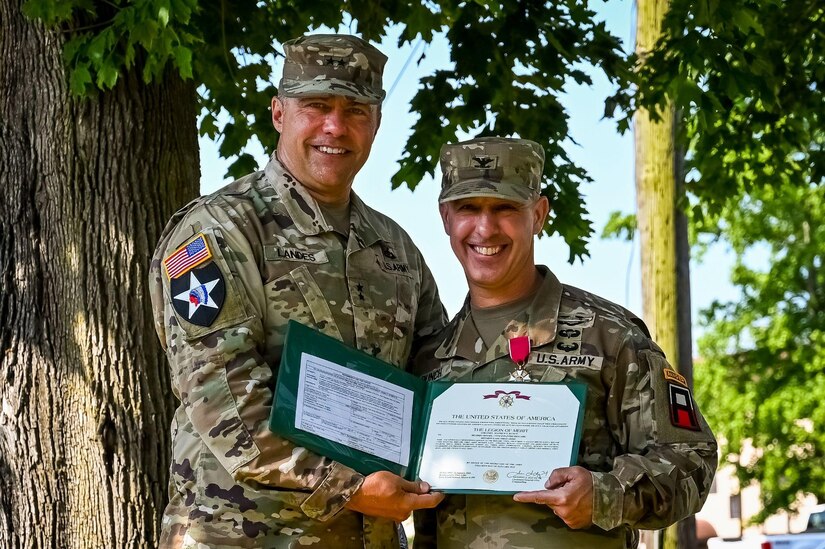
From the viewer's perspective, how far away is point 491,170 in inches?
176

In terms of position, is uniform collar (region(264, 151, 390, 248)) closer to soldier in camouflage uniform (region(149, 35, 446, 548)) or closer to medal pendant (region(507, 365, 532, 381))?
soldier in camouflage uniform (region(149, 35, 446, 548))

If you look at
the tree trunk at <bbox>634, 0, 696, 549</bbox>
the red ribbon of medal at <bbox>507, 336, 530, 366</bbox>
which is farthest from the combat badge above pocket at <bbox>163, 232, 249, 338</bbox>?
the tree trunk at <bbox>634, 0, 696, 549</bbox>

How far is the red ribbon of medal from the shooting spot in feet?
14.2

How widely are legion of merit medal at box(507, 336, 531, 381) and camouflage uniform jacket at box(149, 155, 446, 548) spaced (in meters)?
0.47

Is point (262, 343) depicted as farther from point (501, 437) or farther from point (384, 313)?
point (501, 437)

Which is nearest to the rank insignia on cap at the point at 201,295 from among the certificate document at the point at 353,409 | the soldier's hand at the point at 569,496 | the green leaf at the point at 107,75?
the certificate document at the point at 353,409

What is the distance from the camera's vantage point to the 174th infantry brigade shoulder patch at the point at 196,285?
4086mm

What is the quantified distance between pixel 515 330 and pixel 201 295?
111cm

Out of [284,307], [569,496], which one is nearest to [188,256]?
[284,307]

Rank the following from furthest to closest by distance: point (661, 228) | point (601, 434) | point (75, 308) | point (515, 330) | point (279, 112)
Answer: point (661, 228) < point (75, 308) < point (279, 112) < point (515, 330) < point (601, 434)

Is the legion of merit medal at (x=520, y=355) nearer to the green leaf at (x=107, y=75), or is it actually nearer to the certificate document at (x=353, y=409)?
the certificate document at (x=353, y=409)

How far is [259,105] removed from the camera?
7.69 meters

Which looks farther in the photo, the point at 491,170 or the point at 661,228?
the point at 661,228

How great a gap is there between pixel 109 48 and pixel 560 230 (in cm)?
291
